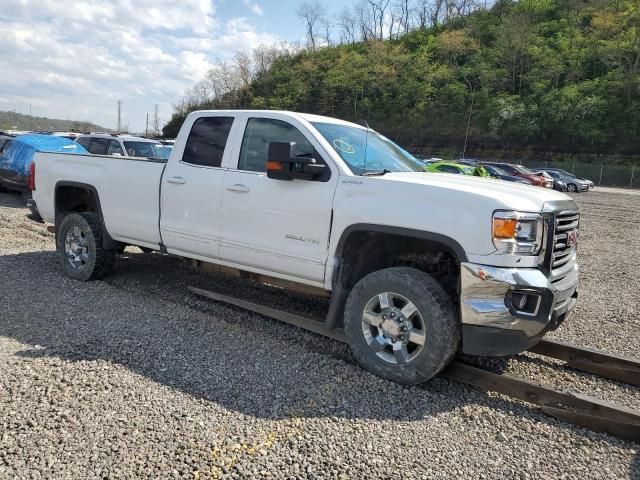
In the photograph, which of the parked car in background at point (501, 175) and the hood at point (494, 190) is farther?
the parked car in background at point (501, 175)

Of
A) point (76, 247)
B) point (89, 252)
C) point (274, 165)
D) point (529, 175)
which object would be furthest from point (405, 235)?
point (529, 175)

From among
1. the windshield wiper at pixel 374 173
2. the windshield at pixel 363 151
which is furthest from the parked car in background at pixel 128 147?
the windshield wiper at pixel 374 173

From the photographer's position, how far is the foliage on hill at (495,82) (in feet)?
168

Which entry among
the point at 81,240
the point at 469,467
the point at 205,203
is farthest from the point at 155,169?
the point at 469,467

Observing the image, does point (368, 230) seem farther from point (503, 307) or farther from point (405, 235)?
point (503, 307)

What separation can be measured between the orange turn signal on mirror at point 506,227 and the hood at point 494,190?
0.09 metres

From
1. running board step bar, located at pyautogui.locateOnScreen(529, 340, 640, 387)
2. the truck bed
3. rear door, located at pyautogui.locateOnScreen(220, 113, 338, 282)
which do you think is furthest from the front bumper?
the truck bed

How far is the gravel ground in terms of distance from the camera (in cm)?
296

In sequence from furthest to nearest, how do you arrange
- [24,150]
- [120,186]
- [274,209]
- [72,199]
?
[24,150] → [72,199] → [120,186] → [274,209]

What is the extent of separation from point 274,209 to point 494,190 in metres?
1.87

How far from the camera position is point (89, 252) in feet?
20.8

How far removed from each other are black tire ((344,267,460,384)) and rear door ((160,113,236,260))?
1.70m

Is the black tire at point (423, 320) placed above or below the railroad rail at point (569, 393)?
above

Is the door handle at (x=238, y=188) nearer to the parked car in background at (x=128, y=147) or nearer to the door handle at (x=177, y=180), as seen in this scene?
the door handle at (x=177, y=180)
